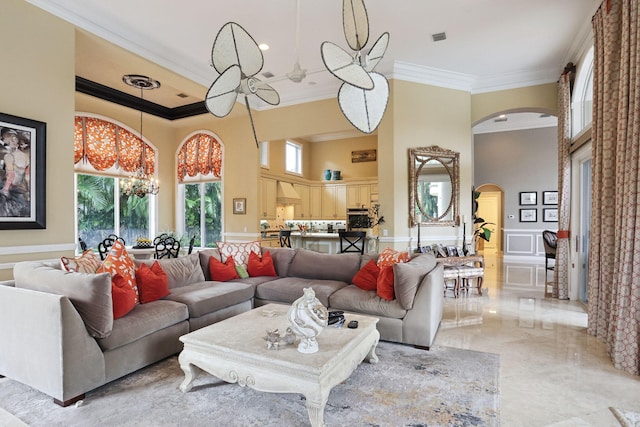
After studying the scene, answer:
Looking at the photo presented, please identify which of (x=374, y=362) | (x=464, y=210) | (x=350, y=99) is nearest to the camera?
(x=350, y=99)

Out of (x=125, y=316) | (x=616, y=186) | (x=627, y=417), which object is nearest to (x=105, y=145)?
(x=125, y=316)

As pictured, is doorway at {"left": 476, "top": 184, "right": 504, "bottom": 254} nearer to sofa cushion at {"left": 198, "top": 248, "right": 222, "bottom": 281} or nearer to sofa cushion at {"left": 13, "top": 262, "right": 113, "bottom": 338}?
sofa cushion at {"left": 198, "top": 248, "right": 222, "bottom": 281}

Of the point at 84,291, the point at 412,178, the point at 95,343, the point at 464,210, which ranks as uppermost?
the point at 412,178

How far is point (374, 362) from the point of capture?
3.06 meters

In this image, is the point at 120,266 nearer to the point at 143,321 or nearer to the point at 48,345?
the point at 143,321

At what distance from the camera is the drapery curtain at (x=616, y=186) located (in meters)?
2.90

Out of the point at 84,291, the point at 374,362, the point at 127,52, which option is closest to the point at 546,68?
the point at 374,362

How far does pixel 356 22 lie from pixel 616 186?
2.89 metres

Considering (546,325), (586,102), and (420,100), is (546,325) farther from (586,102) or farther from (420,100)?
(420,100)

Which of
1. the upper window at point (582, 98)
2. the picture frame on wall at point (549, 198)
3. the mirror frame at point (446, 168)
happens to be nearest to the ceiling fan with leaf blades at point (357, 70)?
the mirror frame at point (446, 168)

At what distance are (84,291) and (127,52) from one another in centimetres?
386

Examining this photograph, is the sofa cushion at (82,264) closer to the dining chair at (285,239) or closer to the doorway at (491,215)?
the dining chair at (285,239)

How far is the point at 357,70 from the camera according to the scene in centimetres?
224

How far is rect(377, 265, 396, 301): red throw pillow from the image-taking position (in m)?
3.65
